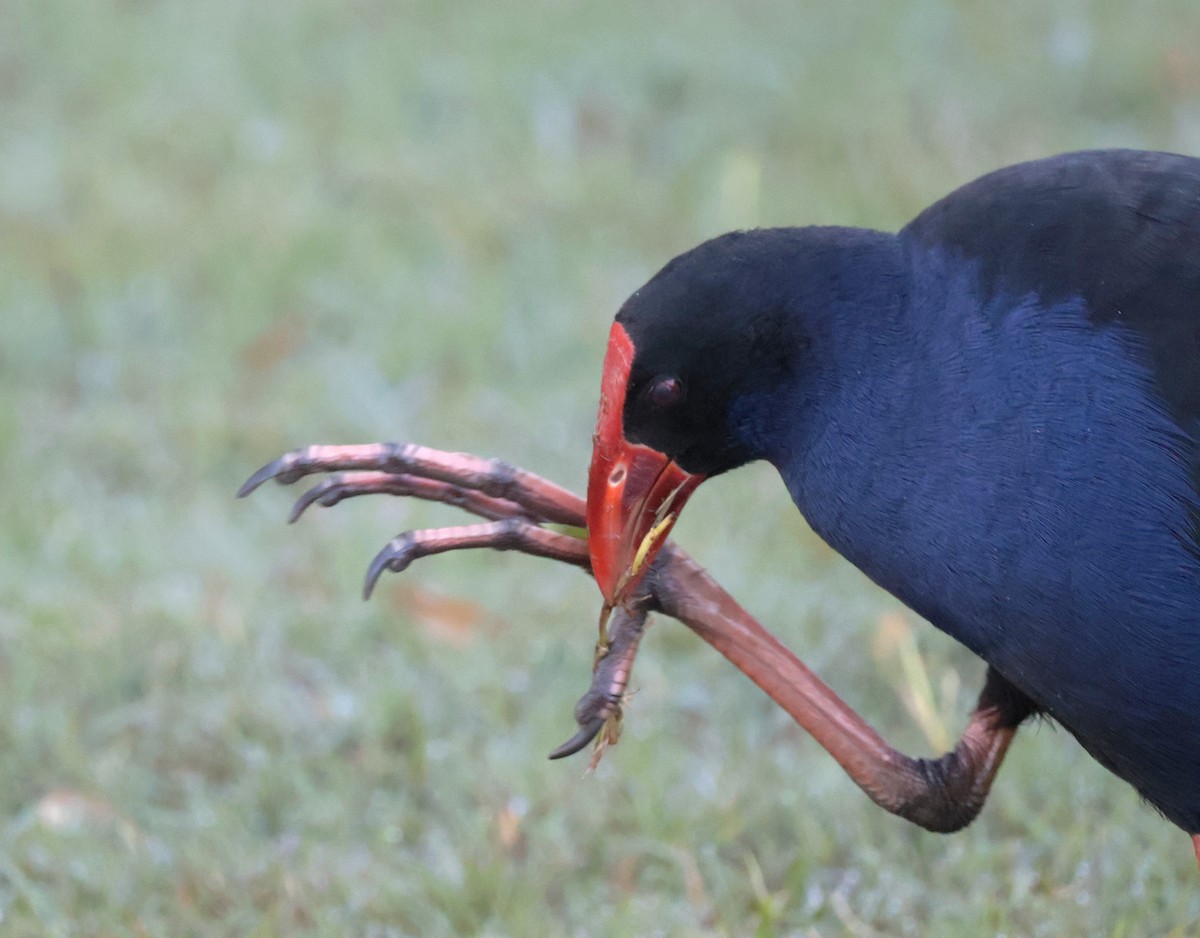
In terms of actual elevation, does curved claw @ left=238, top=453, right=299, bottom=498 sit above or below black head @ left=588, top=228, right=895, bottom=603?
below

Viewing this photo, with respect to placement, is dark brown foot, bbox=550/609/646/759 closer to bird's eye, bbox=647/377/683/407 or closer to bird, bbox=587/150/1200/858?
bird, bbox=587/150/1200/858

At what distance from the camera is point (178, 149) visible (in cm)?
475

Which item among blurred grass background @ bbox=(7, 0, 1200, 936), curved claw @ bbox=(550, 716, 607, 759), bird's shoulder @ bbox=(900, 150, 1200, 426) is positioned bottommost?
blurred grass background @ bbox=(7, 0, 1200, 936)

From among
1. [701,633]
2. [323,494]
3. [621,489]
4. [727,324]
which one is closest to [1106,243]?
[727,324]

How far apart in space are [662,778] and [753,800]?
5.8 inches

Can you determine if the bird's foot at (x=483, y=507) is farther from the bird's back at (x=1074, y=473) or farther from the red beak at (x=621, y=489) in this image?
Answer: the bird's back at (x=1074, y=473)

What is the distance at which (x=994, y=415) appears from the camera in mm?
1621

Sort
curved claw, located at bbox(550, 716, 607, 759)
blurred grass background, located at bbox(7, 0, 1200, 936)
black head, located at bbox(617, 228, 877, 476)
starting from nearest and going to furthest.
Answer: black head, located at bbox(617, 228, 877, 476) → curved claw, located at bbox(550, 716, 607, 759) → blurred grass background, located at bbox(7, 0, 1200, 936)

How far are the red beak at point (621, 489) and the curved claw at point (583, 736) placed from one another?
0.19 metres

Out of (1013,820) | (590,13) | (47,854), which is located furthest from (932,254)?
(590,13)

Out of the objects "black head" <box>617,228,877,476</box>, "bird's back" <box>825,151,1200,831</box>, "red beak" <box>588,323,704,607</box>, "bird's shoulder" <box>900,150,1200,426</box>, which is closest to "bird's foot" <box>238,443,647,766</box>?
"red beak" <box>588,323,704,607</box>

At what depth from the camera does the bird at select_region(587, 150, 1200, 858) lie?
1585mm

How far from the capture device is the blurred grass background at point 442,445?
7.39ft

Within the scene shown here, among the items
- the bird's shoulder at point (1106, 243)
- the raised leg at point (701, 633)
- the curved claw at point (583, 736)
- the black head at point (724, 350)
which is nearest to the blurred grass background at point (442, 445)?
the raised leg at point (701, 633)
